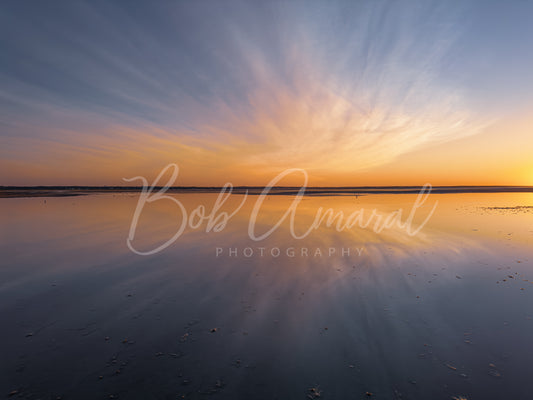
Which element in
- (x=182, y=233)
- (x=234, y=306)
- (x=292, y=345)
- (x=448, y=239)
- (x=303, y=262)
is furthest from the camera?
(x=182, y=233)

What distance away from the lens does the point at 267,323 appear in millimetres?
6277

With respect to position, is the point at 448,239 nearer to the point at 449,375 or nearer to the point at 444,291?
the point at 444,291

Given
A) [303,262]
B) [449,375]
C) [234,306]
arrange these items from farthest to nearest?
1. [303,262]
2. [234,306]
3. [449,375]

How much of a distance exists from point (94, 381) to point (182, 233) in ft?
41.8

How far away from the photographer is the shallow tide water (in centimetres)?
438

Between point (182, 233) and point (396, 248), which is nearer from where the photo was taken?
point (396, 248)

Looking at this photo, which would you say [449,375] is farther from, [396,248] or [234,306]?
[396,248]

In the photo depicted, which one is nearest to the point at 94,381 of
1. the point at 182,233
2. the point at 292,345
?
the point at 292,345

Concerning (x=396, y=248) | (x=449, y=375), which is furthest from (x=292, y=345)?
(x=396, y=248)

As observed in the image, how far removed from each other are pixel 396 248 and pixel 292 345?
32.2 feet

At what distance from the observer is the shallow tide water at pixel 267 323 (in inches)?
173

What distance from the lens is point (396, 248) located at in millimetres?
13023

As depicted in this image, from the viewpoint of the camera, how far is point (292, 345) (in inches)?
213

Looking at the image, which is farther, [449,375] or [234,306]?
[234,306]
